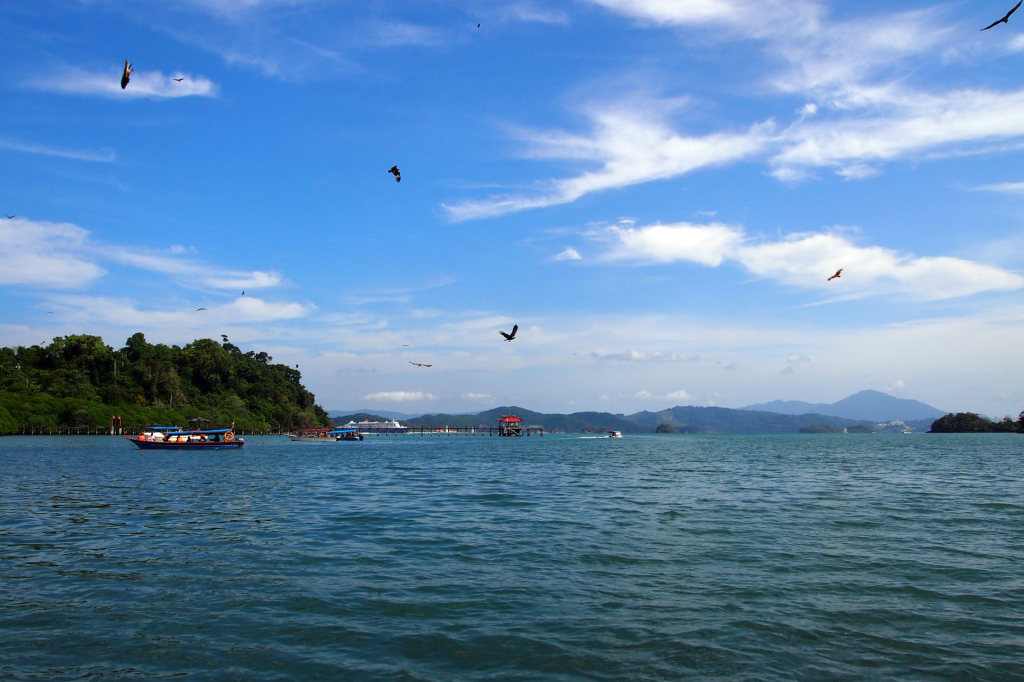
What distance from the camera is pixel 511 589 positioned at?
1427 centimetres

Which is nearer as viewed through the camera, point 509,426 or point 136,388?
point 136,388

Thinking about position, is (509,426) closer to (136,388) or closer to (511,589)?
(136,388)

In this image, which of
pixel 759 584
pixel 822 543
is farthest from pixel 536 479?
pixel 759 584

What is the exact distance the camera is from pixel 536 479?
138 feet

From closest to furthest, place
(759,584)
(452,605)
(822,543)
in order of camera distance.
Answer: (452,605) → (759,584) → (822,543)

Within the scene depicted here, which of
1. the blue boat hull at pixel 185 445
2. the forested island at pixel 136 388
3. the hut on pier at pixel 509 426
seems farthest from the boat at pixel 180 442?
the hut on pier at pixel 509 426

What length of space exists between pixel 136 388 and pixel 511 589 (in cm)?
15590

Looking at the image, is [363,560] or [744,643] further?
[363,560]

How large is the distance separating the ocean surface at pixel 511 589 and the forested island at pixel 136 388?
357 feet

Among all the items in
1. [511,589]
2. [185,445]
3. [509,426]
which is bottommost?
[509,426]

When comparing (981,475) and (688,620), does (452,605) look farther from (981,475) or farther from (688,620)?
(981,475)

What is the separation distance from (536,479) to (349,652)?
32146 millimetres

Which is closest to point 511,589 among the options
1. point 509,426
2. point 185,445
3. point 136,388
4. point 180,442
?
point 185,445

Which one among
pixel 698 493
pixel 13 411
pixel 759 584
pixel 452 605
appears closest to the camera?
pixel 452 605
